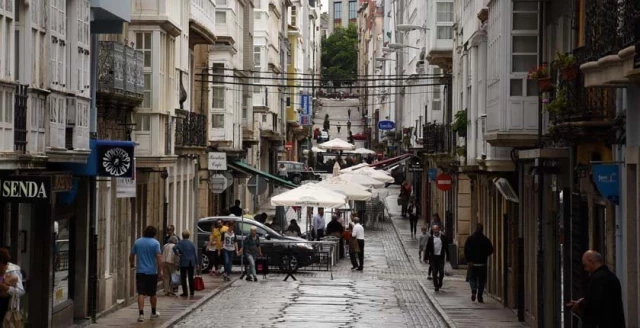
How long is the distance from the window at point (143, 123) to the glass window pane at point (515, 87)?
951 centimetres

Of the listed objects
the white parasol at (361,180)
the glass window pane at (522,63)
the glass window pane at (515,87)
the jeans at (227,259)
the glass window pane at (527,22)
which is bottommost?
the jeans at (227,259)

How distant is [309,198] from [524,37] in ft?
64.0

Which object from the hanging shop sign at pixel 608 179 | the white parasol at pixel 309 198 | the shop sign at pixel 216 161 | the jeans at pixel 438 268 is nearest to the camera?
the hanging shop sign at pixel 608 179

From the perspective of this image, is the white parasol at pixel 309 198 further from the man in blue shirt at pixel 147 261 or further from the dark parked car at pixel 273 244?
the man in blue shirt at pixel 147 261

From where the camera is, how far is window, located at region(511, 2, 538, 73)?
26.1 metres

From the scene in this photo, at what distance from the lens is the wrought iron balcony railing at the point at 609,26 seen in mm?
14641

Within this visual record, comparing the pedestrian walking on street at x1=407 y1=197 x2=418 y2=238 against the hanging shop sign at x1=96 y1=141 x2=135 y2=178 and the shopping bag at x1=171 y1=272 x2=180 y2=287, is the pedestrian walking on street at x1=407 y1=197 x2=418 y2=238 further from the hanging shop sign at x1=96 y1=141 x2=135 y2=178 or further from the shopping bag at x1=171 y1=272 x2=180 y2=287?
the hanging shop sign at x1=96 y1=141 x2=135 y2=178

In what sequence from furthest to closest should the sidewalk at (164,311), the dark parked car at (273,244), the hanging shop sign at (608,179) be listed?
the dark parked car at (273,244)
the sidewalk at (164,311)
the hanging shop sign at (608,179)

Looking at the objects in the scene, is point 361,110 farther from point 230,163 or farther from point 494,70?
point 494,70

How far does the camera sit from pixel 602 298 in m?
15.4

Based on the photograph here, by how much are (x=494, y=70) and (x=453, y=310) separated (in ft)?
18.5

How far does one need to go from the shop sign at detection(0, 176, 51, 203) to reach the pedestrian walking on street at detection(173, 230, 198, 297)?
1256 cm

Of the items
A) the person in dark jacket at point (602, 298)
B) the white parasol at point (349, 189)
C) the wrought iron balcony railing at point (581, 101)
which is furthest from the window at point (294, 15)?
the person in dark jacket at point (602, 298)

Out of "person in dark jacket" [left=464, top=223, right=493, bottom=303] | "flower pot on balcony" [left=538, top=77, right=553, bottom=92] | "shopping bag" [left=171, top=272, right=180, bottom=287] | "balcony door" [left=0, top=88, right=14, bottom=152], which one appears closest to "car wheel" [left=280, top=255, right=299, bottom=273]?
"shopping bag" [left=171, top=272, right=180, bottom=287]
